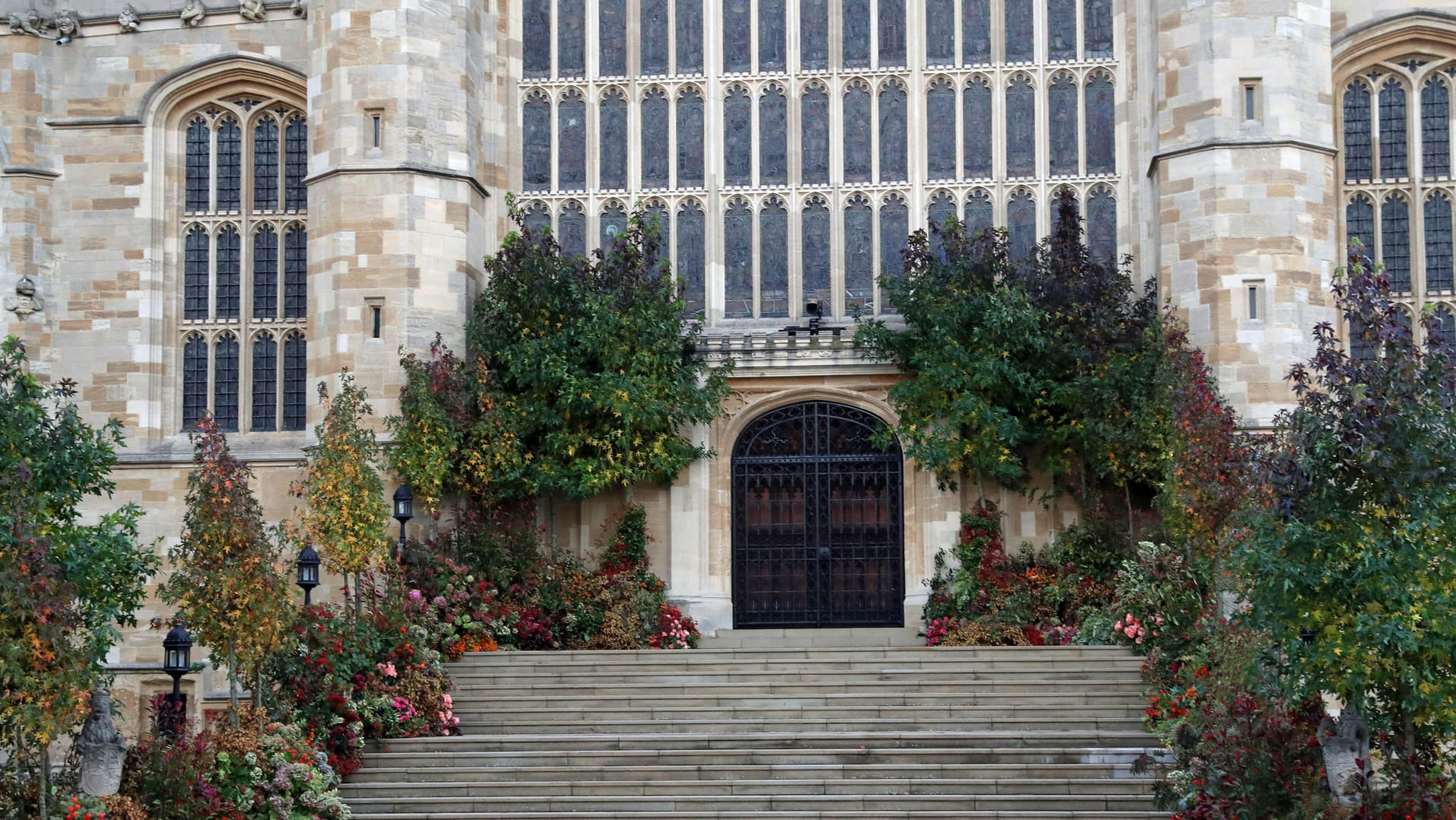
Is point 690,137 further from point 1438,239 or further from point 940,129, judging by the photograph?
point 1438,239

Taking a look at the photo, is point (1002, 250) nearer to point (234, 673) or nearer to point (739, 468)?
point (739, 468)

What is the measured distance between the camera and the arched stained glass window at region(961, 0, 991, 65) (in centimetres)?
2300

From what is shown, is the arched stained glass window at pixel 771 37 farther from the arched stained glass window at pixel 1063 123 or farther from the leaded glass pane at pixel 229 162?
the leaded glass pane at pixel 229 162

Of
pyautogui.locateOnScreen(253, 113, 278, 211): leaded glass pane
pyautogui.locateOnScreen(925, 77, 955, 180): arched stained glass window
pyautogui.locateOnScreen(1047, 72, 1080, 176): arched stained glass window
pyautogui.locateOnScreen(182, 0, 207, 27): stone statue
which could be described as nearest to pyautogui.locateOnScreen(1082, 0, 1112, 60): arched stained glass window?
pyautogui.locateOnScreen(1047, 72, 1080, 176): arched stained glass window

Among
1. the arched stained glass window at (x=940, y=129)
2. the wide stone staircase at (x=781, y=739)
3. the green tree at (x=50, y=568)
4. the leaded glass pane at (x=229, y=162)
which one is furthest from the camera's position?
the leaded glass pane at (x=229, y=162)

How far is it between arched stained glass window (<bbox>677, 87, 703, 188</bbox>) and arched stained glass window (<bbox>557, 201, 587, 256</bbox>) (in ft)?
4.30

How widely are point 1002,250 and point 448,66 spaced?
271 inches

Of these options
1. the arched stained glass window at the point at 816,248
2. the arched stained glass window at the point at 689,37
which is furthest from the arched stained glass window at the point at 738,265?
the arched stained glass window at the point at 689,37

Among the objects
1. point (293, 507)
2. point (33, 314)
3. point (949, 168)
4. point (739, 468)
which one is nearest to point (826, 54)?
point (949, 168)

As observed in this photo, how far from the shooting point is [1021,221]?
74.9 feet

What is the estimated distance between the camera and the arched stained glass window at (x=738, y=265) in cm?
2309

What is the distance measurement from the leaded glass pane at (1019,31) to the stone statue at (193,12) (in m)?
10.1

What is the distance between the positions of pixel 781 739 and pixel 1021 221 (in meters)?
8.55

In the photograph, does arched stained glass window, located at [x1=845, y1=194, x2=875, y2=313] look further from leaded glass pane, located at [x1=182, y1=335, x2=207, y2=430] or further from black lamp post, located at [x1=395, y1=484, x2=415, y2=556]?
leaded glass pane, located at [x1=182, y1=335, x2=207, y2=430]
